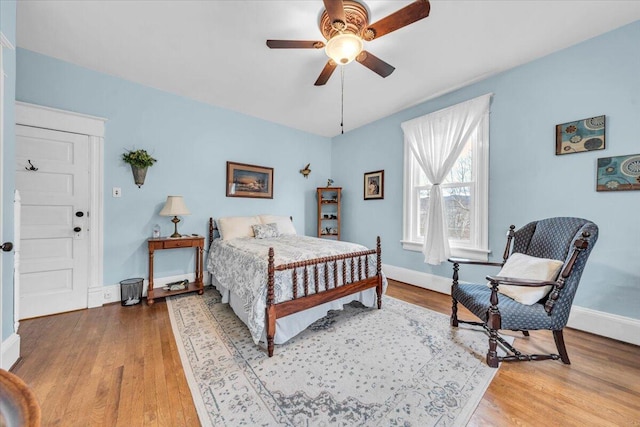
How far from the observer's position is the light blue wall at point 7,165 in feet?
5.58

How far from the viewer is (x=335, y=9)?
1.56 m

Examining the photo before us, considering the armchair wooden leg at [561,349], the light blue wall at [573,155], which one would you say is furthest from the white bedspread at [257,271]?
the light blue wall at [573,155]

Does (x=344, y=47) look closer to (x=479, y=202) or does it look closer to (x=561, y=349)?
(x=479, y=202)

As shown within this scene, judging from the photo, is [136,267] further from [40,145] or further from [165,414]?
[165,414]

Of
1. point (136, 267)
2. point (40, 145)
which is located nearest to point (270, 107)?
point (40, 145)

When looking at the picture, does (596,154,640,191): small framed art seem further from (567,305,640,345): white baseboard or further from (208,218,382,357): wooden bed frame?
(208,218,382,357): wooden bed frame

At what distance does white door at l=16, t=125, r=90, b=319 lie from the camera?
100 inches

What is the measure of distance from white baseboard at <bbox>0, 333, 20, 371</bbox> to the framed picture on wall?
14.1ft

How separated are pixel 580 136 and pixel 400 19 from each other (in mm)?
2176

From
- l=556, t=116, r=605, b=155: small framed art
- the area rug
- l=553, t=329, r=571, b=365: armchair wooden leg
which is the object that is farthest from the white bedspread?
l=556, t=116, r=605, b=155: small framed art

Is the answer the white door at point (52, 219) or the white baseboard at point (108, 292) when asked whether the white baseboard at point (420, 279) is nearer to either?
the white baseboard at point (108, 292)

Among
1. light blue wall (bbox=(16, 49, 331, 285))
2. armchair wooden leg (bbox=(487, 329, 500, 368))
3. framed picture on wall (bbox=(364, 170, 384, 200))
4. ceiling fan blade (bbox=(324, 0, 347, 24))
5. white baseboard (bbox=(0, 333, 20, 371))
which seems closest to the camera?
ceiling fan blade (bbox=(324, 0, 347, 24))

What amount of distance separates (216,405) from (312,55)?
9.82ft

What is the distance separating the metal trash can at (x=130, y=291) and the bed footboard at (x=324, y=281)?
2039mm
